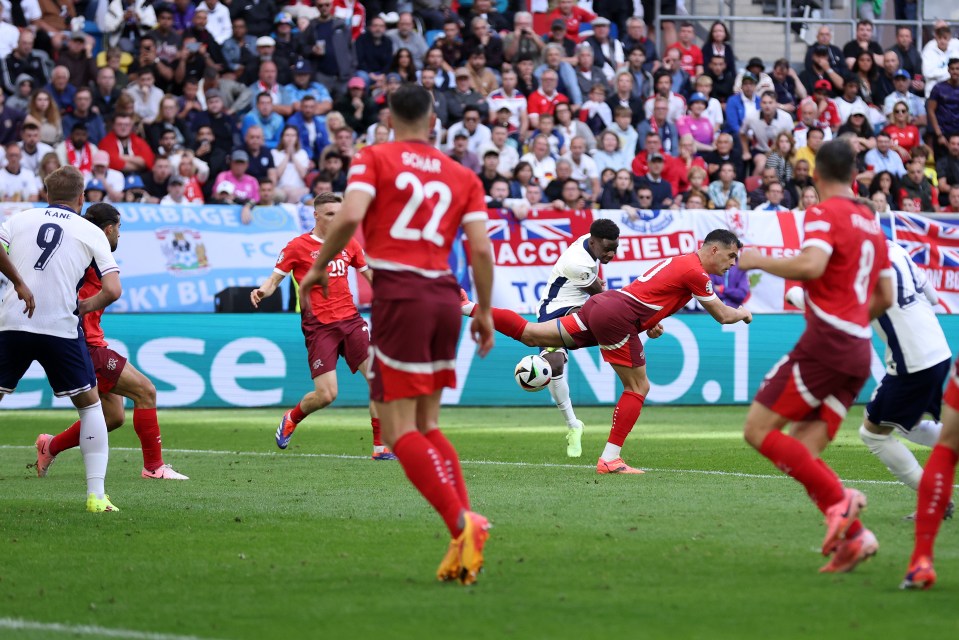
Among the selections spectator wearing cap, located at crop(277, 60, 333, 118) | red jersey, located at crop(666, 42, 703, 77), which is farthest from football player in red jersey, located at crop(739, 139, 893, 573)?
red jersey, located at crop(666, 42, 703, 77)

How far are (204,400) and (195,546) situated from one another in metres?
11.2

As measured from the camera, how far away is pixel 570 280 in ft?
44.2

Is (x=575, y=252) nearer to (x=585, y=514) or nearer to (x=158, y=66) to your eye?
(x=585, y=514)

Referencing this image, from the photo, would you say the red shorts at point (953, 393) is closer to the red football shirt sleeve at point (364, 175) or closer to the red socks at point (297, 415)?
the red football shirt sleeve at point (364, 175)

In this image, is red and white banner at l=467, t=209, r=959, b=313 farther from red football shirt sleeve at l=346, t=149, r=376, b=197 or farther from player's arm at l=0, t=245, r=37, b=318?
red football shirt sleeve at l=346, t=149, r=376, b=197

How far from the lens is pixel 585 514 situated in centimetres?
905

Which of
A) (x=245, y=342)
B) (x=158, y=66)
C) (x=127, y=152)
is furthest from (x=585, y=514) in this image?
(x=158, y=66)

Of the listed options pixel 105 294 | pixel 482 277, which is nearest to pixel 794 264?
pixel 482 277

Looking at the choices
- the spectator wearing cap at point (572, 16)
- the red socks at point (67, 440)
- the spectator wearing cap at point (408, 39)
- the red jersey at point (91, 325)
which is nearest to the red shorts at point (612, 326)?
the red jersey at point (91, 325)

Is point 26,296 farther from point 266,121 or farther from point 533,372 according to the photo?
point 266,121

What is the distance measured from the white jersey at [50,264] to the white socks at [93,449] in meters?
0.60

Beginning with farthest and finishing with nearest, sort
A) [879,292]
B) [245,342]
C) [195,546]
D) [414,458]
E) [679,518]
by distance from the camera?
[245,342], [679,518], [195,546], [879,292], [414,458]

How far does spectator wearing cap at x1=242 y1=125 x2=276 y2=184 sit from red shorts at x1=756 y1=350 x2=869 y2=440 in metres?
15.0

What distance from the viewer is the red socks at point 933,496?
6.35 m
